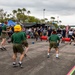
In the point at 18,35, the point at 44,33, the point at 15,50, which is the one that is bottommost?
the point at 44,33

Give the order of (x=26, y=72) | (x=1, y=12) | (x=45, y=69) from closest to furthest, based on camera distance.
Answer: (x=26, y=72) < (x=45, y=69) < (x=1, y=12)

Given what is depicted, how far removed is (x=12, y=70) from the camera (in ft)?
28.4

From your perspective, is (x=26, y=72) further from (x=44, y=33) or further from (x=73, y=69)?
(x=44, y=33)

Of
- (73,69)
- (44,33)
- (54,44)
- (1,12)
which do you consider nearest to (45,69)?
(73,69)

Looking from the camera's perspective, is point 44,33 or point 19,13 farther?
point 19,13

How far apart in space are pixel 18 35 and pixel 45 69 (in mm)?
1775

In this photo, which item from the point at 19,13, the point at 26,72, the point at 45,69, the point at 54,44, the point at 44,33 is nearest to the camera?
the point at 26,72

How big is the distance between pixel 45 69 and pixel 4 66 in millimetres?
1813

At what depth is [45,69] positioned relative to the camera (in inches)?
353

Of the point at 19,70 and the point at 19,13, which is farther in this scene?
the point at 19,13

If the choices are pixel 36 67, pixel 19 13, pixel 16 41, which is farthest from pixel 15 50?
pixel 19 13

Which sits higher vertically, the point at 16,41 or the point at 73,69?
the point at 16,41

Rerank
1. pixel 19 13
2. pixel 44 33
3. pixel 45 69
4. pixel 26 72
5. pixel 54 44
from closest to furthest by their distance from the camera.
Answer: pixel 26 72 < pixel 45 69 < pixel 54 44 < pixel 44 33 < pixel 19 13

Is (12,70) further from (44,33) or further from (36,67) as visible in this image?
(44,33)
